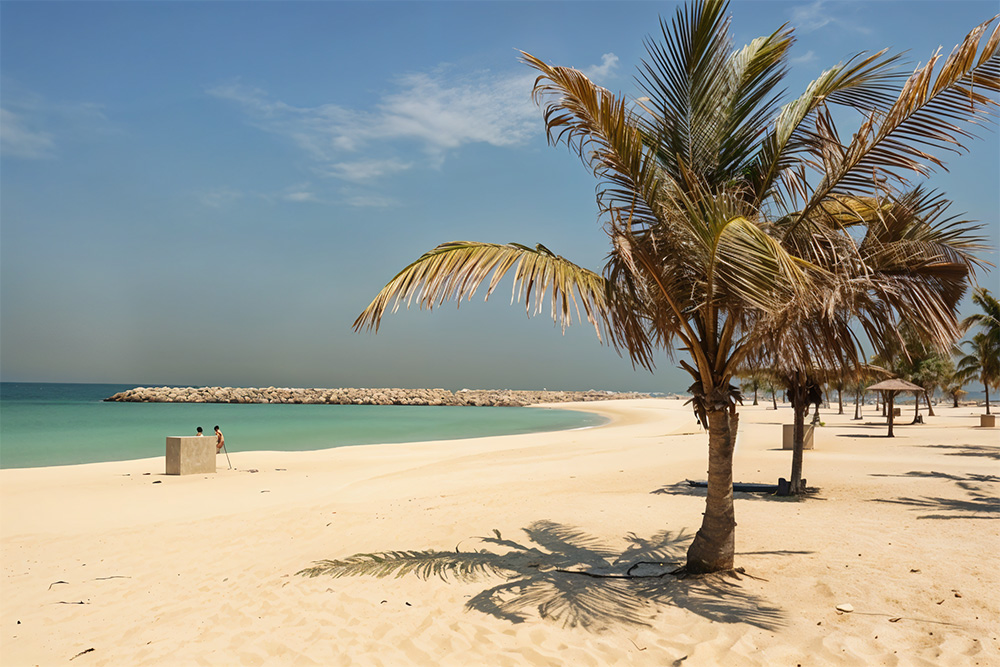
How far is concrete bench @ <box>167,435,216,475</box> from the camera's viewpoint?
14016 millimetres

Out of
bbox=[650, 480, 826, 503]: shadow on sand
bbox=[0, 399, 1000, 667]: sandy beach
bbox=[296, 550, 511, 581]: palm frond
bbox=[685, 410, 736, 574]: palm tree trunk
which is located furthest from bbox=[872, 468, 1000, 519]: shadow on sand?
bbox=[296, 550, 511, 581]: palm frond

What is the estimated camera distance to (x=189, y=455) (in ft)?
46.2

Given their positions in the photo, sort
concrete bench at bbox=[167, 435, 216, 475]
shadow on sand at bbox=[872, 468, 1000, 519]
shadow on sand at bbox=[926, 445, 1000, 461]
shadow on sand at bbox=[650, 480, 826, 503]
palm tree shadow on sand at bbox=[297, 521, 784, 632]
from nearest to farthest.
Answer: palm tree shadow on sand at bbox=[297, 521, 784, 632] < shadow on sand at bbox=[872, 468, 1000, 519] < shadow on sand at bbox=[650, 480, 826, 503] < concrete bench at bbox=[167, 435, 216, 475] < shadow on sand at bbox=[926, 445, 1000, 461]

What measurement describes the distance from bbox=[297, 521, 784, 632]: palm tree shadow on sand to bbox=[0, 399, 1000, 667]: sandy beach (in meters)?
0.03

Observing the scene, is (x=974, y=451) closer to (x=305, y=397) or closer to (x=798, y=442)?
(x=798, y=442)

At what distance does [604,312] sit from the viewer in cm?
551

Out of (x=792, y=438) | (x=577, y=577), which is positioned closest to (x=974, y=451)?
(x=792, y=438)

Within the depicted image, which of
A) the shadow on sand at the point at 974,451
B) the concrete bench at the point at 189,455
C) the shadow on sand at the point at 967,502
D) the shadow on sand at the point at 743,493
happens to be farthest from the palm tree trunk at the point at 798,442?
the concrete bench at the point at 189,455

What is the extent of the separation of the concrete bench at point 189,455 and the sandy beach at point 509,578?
2636 millimetres

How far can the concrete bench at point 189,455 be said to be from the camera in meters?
14.0

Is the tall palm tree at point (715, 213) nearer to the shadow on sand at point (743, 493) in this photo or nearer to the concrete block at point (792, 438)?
the shadow on sand at point (743, 493)

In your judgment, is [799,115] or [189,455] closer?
[799,115]

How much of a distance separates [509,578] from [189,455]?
37.8ft

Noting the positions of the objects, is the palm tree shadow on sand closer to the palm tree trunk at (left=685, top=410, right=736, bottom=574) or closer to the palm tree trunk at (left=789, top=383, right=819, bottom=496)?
the palm tree trunk at (left=685, top=410, right=736, bottom=574)
